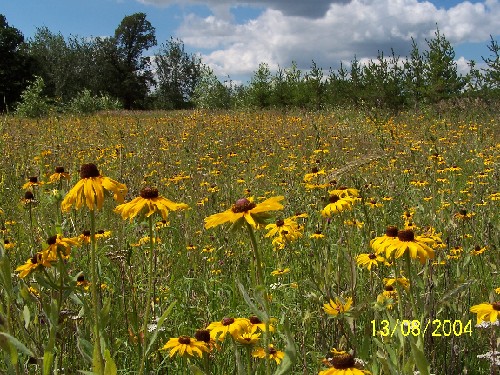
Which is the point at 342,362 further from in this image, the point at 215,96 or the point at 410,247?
the point at 215,96

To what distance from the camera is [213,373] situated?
1.95m

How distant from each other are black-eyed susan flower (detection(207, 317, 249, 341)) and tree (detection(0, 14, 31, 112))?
35265mm

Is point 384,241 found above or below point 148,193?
below

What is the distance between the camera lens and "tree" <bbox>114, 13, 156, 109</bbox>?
46.4 m

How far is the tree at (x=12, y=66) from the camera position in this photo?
3412 centimetres

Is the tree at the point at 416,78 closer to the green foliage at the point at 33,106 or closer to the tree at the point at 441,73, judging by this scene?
the tree at the point at 441,73

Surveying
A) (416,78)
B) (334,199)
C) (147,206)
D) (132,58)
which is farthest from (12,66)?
(147,206)

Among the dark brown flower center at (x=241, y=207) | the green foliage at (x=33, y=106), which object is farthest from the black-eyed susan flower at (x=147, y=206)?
the green foliage at (x=33, y=106)

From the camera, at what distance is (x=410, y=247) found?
5.01 feet

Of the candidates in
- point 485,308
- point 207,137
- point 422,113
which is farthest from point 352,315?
point 422,113

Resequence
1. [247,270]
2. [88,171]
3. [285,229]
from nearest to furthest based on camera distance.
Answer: [88,171]
[285,229]
[247,270]

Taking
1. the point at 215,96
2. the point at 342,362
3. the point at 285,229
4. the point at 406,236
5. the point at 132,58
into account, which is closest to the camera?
the point at 342,362
